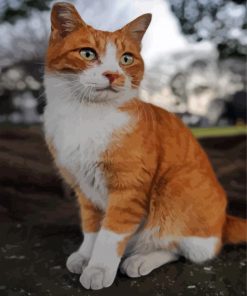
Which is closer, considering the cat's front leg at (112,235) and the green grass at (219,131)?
the cat's front leg at (112,235)

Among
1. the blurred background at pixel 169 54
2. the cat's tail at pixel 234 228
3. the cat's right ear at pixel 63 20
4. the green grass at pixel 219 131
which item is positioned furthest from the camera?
the green grass at pixel 219 131

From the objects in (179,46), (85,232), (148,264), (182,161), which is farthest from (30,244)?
(179,46)

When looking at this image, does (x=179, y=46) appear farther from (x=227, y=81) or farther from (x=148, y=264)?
(x=148, y=264)

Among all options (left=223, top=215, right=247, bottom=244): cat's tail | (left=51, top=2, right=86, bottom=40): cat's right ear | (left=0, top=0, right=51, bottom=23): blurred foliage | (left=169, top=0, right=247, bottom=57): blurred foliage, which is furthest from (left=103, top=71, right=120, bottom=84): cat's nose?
(left=223, top=215, right=247, bottom=244): cat's tail

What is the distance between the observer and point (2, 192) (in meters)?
0.86

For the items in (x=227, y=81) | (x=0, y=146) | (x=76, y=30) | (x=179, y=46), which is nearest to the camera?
(x=76, y=30)

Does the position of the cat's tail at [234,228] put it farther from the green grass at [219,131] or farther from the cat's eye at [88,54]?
the cat's eye at [88,54]

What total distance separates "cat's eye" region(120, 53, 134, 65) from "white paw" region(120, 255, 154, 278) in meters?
0.41

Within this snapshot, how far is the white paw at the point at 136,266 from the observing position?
2.82 feet

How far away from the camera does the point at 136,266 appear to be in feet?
2.83

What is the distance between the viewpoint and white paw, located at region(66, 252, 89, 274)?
0.83m

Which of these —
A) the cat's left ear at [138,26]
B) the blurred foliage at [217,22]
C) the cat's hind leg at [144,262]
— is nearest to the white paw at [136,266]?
the cat's hind leg at [144,262]

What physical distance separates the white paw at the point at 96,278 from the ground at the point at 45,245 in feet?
0.04

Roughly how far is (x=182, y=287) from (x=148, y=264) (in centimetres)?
8
